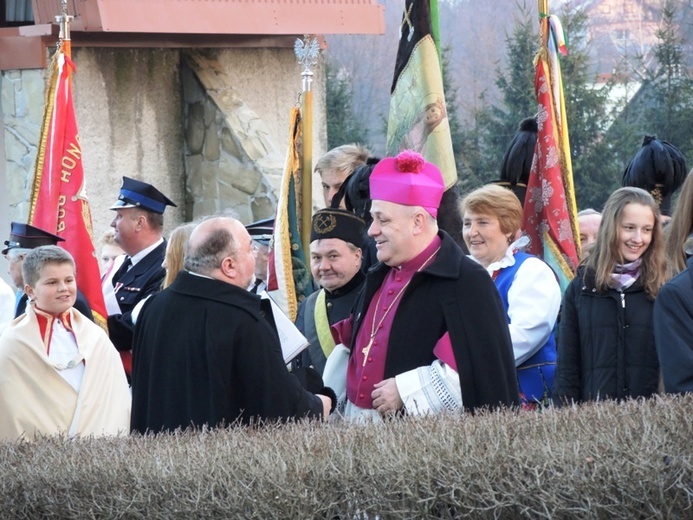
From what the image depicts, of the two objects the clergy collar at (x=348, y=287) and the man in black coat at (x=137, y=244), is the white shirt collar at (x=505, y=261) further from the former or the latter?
the man in black coat at (x=137, y=244)

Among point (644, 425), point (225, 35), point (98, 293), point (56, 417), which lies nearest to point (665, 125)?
point (225, 35)

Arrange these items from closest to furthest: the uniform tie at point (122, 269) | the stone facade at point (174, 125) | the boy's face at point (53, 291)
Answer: the boy's face at point (53, 291) → the uniform tie at point (122, 269) → the stone facade at point (174, 125)

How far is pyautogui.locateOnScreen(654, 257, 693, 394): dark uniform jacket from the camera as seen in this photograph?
4379 mm

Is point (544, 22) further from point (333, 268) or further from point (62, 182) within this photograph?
point (62, 182)

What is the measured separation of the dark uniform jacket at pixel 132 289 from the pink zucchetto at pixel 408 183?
264 cm

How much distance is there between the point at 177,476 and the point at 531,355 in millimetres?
2966

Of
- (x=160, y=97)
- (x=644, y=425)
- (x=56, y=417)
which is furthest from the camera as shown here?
(x=160, y=97)

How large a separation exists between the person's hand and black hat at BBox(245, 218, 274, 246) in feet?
9.01

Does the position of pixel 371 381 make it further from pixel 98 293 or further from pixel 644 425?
pixel 98 293

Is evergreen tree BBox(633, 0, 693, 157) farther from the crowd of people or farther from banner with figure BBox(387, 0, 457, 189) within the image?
banner with figure BBox(387, 0, 457, 189)

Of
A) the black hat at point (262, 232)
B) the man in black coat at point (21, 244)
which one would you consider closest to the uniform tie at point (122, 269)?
the man in black coat at point (21, 244)

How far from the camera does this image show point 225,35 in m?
10.8

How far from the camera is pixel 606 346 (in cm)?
571

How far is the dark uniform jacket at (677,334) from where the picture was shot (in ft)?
14.4
